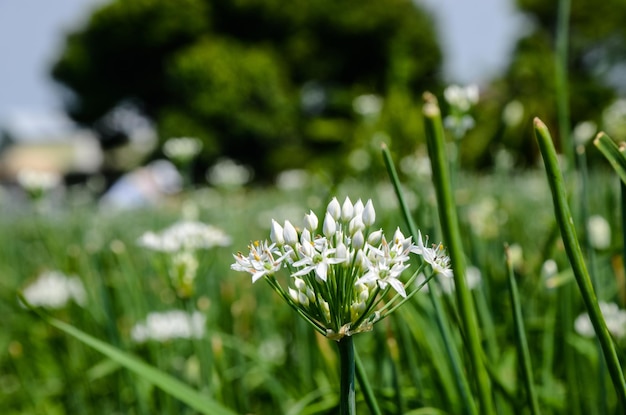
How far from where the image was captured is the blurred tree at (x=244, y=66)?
24.7m

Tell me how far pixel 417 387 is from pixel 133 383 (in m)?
0.59

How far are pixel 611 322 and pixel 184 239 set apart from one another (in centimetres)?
82

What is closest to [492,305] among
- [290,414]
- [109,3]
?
[290,414]

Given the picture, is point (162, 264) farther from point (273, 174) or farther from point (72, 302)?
point (273, 174)

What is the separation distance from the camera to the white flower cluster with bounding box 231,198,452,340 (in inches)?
23.0

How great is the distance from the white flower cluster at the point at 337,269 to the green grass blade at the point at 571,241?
12 cm

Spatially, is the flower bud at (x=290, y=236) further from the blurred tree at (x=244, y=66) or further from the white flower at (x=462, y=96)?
the blurred tree at (x=244, y=66)

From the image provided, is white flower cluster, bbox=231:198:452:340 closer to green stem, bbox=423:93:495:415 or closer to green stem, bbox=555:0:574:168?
green stem, bbox=423:93:495:415

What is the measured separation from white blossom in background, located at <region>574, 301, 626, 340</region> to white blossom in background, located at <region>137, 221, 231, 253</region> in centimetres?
71

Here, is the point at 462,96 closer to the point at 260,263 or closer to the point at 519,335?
the point at 519,335

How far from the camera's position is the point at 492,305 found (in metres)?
1.60

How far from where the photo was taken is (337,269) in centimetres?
61

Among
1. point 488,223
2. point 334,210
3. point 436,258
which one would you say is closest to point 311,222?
point 334,210

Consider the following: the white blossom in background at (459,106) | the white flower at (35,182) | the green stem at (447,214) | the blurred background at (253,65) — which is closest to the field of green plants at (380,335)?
the green stem at (447,214)
